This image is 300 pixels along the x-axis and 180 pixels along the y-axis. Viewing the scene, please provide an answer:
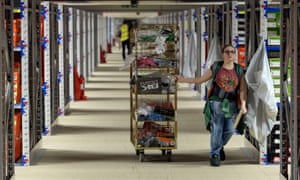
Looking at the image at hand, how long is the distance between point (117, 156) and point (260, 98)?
239 cm

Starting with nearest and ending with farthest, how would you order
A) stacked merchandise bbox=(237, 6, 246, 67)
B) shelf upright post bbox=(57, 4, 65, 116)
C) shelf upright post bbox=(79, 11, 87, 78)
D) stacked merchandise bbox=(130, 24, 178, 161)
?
stacked merchandise bbox=(130, 24, 178, 161) → stacked merchandise bbox=(237, 6, 246, 67) → shelf upright post bbox=(57, 4, 65, 116) → shelf upright post bbox=(79, 11, 87, 78)

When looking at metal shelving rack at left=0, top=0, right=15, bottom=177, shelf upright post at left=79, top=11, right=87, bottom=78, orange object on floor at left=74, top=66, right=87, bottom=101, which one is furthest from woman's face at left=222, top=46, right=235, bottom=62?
shelf upright post at left=79, top=11, right=87, bottom=78

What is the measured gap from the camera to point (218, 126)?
485 inches

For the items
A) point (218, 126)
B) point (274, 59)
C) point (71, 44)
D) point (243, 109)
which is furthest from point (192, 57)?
point (243, 109)

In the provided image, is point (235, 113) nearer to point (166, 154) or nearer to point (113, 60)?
point (166, 154)

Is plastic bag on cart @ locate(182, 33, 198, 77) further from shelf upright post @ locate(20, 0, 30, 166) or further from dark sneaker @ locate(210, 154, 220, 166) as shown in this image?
shelf upright post @ locate(20, 0, 30, 166)

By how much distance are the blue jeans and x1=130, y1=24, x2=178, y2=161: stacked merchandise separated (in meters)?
0.59

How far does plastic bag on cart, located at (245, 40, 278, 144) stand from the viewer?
12.0 meters

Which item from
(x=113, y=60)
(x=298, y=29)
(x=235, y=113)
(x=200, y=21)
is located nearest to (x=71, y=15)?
(x=200, y=21)

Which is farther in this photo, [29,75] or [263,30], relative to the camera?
[29,75]

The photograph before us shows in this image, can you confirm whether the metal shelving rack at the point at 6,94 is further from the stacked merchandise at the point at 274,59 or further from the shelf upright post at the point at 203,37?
the shelf upright post at the point at 203,37

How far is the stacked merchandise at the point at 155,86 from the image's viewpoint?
12609mm

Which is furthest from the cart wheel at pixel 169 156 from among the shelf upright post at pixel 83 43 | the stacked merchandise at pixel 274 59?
the shelf upright post at pixel 83 43

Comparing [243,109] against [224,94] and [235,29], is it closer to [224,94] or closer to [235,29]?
[224,94]
